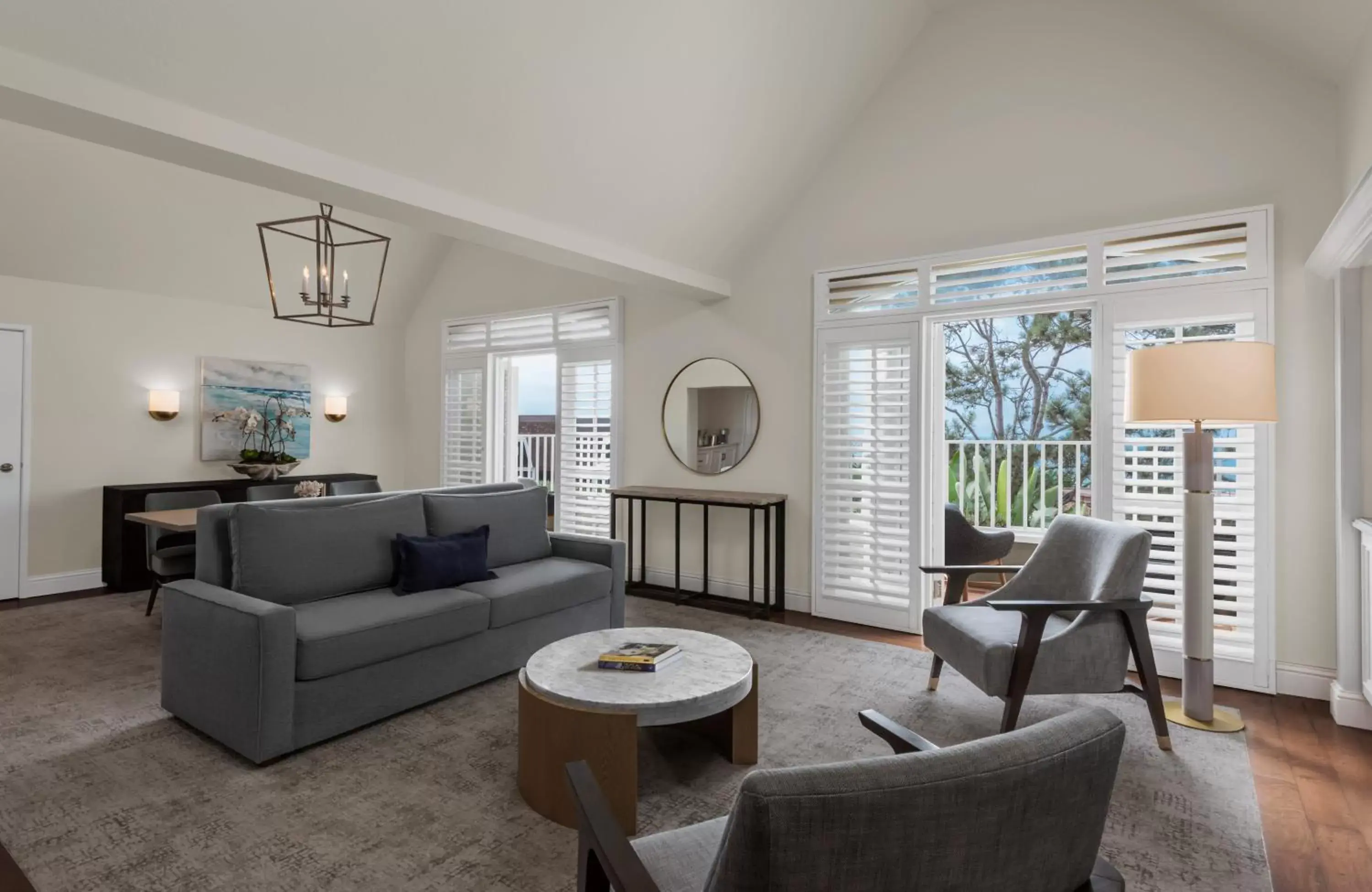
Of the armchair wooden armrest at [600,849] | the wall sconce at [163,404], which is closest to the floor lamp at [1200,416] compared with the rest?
the armchair wooden armrest at [600,849]

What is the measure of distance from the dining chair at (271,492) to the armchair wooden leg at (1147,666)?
15.8 ft

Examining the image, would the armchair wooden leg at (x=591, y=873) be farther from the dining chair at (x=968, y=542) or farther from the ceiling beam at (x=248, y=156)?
the dining chair at (x=968, y=542)

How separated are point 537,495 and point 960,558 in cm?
288

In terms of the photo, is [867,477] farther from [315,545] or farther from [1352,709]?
[315,545]

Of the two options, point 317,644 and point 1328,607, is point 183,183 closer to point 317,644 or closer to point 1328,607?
point 317,644

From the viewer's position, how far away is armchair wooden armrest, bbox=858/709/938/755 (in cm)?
152

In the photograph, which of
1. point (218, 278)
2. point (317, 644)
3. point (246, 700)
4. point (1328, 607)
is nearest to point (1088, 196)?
point (1328, 607)

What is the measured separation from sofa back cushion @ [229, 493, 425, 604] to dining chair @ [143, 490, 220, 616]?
4.85 feet

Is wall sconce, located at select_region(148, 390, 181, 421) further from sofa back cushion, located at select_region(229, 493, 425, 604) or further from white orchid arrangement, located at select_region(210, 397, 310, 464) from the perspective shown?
sofa back cushion, located at select_region(229, 493, 425, 604)

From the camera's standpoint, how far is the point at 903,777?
869 mm

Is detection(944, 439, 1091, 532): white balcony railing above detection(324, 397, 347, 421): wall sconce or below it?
below

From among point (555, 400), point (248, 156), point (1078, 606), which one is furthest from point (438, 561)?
point (555, 400)

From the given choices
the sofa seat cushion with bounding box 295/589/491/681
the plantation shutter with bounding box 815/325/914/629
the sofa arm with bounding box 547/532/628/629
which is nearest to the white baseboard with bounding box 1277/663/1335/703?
the plantation shutter with bounding box 815/325/914/629

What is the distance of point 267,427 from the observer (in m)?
6.48
